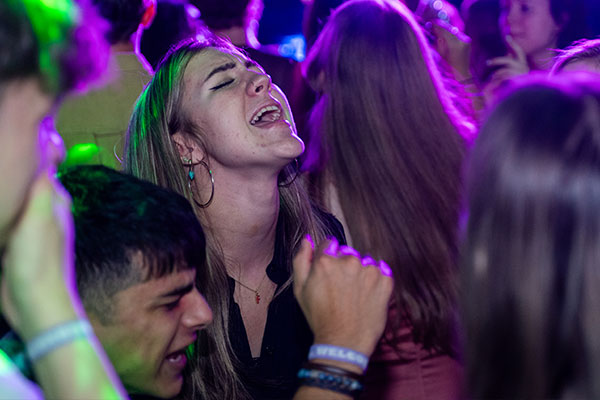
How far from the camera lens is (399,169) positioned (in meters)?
2.00

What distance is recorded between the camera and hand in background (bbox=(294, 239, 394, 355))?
1.43 meters

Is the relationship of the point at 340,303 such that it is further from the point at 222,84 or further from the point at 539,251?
the point at 222,84

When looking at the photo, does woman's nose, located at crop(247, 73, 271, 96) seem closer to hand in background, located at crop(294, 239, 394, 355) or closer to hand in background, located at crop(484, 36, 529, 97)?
hand in background, located at crop(294, 239, 394, 355)

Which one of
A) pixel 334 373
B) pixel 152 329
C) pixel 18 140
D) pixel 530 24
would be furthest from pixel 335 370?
pixel 530 24

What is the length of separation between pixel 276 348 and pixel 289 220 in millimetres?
522

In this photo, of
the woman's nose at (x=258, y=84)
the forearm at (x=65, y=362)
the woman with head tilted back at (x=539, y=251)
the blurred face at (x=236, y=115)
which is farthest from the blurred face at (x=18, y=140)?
the woman's nose at (x=258, y=84)

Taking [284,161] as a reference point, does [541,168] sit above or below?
above

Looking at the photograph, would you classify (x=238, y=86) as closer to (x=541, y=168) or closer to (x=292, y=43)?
(x=541, y=168)

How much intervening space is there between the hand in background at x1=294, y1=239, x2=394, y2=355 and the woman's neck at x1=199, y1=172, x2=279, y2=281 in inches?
30.8

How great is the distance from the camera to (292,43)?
7570 millimetres

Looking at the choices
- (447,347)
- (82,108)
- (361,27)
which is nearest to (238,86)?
(361,27)

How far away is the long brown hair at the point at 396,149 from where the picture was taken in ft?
6.28

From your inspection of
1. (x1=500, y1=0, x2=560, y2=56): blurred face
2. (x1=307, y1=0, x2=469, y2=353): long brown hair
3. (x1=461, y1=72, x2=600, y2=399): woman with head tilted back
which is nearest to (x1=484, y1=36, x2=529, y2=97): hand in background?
(x1=500, y1=0, x2=560, y2=56): blurred face

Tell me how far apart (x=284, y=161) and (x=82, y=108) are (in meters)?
1.00
